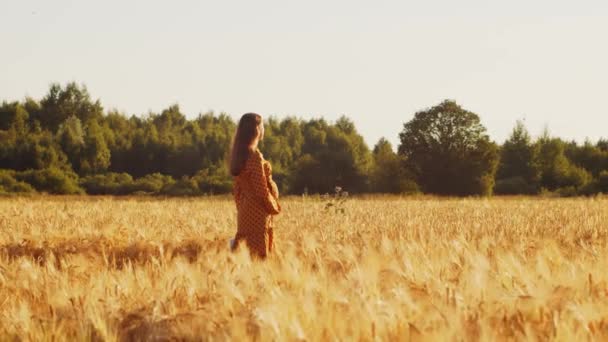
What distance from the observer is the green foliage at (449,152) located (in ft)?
130

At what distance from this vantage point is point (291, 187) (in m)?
43.7

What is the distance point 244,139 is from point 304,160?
36.0 meters

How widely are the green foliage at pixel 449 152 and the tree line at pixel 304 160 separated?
0.18 ft

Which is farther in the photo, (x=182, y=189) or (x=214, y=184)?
(x=214, y=184)

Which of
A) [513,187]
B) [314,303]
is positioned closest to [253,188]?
[314,303]

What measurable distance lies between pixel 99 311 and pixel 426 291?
5.36ft

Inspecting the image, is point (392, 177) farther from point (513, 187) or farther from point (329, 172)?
point (513, 187)

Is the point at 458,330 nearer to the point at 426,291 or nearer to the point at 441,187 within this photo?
the point at 426,291

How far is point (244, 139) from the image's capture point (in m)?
7.84

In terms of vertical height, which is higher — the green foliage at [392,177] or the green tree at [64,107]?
the green tree at [64,107]

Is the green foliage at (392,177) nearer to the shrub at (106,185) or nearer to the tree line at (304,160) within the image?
the tree line at (304,160)

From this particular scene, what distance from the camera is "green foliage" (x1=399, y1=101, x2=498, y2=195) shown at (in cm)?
3966

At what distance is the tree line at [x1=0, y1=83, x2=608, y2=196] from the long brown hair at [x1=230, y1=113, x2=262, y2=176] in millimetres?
29316

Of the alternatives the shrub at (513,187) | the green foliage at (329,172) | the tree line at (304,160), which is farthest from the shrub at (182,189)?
the shrub at (513,187)
